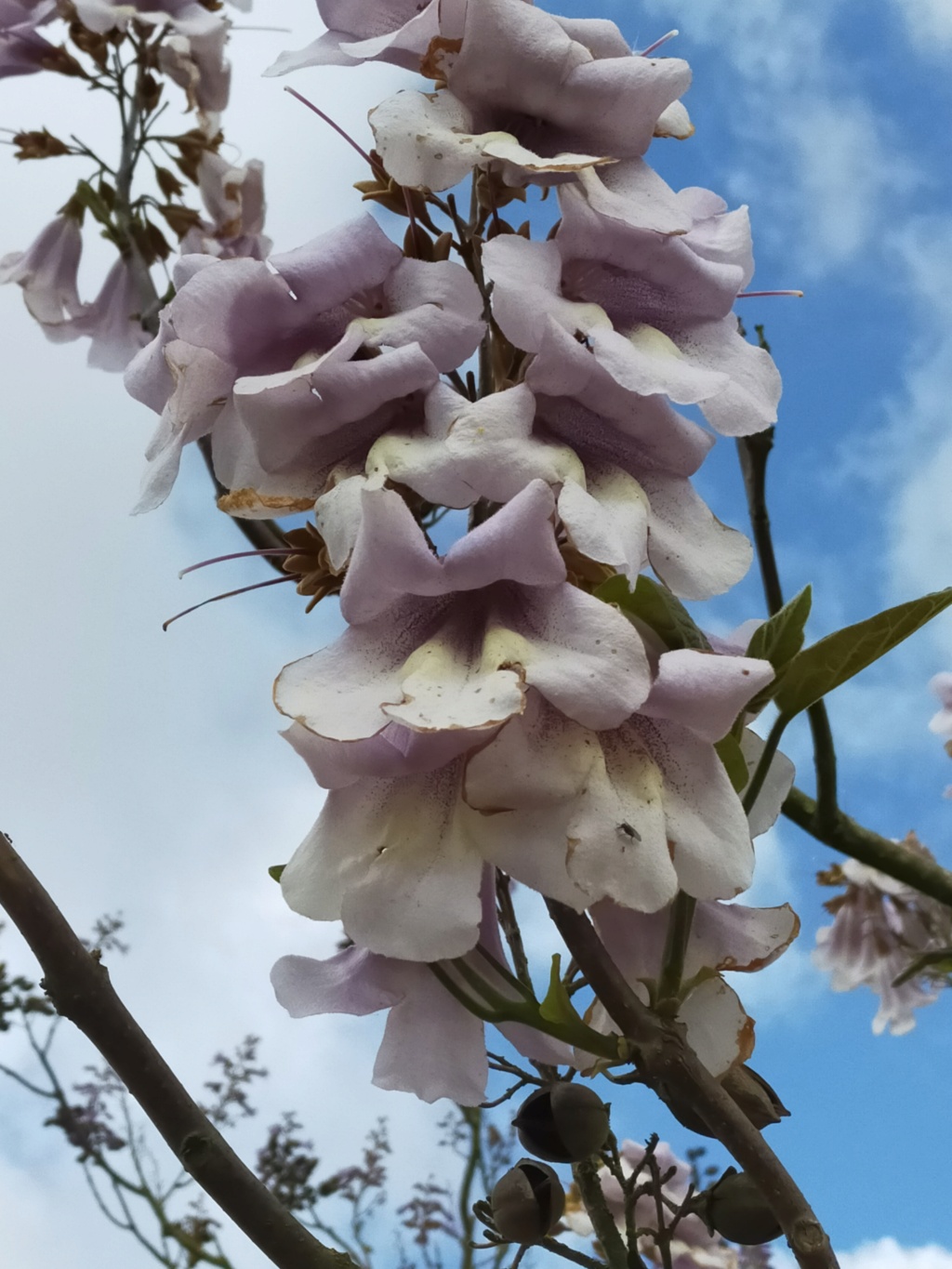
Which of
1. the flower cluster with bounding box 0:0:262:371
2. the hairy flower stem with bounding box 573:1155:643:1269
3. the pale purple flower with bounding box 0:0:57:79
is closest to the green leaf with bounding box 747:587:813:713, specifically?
the hairy flower stem with bounding box 573:1155:643:1269

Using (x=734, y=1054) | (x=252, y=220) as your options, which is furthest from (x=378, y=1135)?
(x=734, y=1054)

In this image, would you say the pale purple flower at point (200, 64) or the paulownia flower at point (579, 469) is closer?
the paulownia flower at point (579, 469)

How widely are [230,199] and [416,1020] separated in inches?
50.2

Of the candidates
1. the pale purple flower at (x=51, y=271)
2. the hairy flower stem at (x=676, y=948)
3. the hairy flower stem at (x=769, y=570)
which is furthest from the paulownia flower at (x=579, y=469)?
the pale purple flower at (x=51, y=271)

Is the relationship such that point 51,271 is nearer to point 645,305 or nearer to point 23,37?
point 23,37

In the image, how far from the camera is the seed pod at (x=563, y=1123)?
0.48 meters

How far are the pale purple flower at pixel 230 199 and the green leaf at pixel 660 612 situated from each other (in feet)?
3.92

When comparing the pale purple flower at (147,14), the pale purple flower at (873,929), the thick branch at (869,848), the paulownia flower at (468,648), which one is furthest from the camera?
the pale purple flower at (873,929)

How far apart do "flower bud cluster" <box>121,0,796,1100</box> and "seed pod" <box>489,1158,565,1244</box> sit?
7 cm

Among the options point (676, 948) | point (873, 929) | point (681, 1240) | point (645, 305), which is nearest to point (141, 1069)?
point (676, 948)

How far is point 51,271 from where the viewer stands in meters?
1.55

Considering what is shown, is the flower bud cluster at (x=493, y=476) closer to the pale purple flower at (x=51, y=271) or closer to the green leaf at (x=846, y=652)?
the green leaf at (x=846, y=652)

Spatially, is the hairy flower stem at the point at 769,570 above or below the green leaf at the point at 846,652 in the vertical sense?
above

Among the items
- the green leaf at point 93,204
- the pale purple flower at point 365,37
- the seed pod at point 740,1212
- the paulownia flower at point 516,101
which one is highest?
the green leaf at point 93,204
